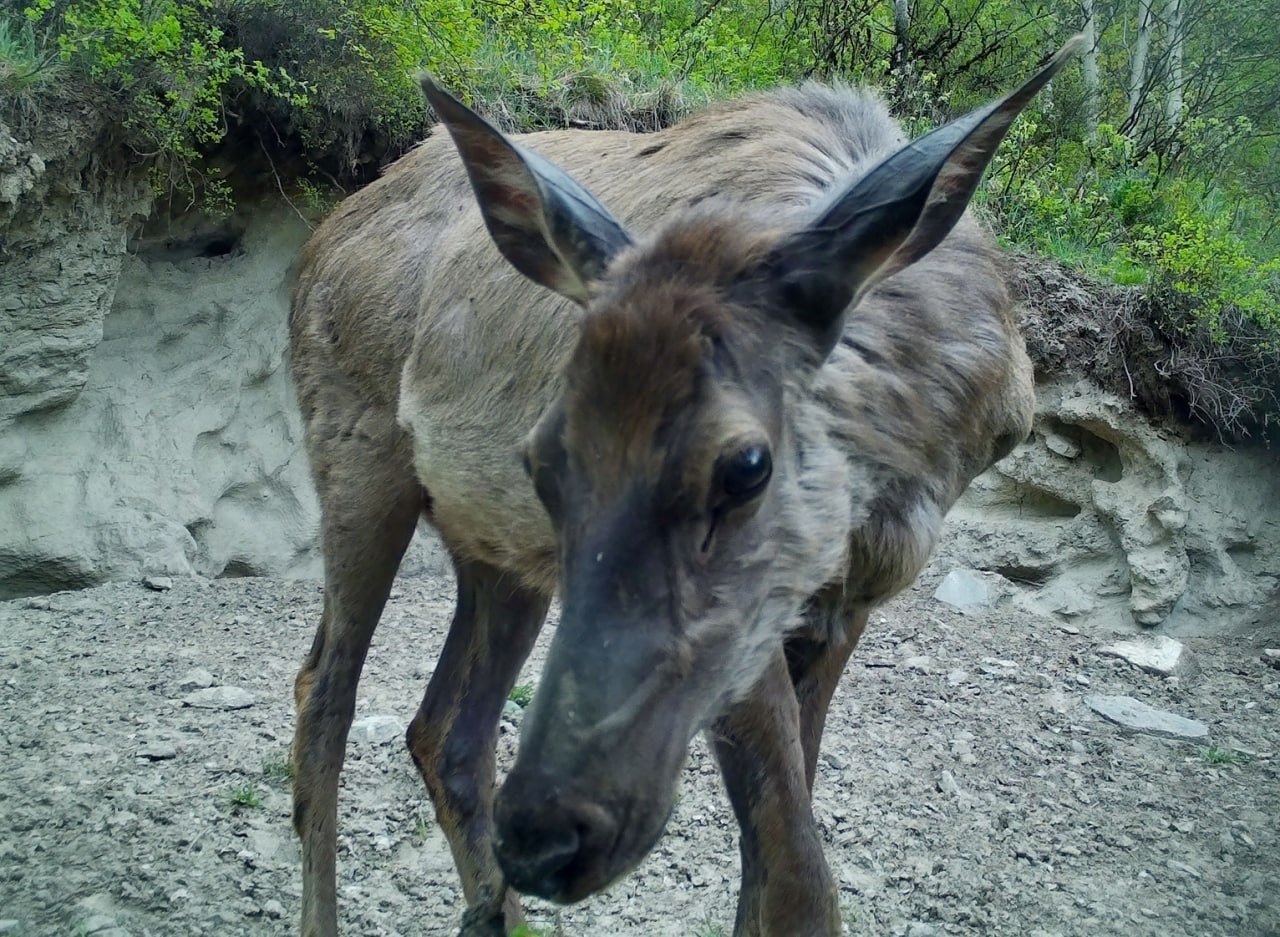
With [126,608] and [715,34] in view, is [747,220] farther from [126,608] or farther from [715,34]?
[715,34]

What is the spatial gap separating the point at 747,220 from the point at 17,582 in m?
7.34

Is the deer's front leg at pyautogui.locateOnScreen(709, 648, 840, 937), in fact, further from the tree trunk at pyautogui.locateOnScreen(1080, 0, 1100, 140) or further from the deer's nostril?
the tree trunk at pyautogui.locateOnScreen(1080, 0, 1100, 140)

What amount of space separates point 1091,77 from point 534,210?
11237 mm

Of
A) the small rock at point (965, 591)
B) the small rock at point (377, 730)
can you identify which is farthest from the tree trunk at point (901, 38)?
the small rock at point (377, 730)

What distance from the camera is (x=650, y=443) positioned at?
2.21 metres

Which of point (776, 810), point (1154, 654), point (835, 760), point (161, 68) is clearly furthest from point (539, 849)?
point (161, 68)

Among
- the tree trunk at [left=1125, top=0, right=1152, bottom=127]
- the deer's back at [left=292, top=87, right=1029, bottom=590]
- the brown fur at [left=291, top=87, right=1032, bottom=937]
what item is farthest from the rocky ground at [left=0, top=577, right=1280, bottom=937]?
the tree trunk at [left=1125, top=0, right=1152, bottom=127]

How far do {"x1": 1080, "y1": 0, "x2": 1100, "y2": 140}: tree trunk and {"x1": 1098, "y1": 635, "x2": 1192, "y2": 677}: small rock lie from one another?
A: 5.51 meters

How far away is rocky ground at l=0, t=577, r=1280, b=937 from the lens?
4.12 m

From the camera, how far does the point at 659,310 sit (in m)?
2.33

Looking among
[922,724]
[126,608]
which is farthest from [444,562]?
[922,724]

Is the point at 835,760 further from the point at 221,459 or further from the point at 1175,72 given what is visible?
the point at 1175,72

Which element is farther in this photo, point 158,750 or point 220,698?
point 220,698

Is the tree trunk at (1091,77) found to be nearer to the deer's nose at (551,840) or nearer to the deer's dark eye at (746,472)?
the deer's dark eye at (746,472)
